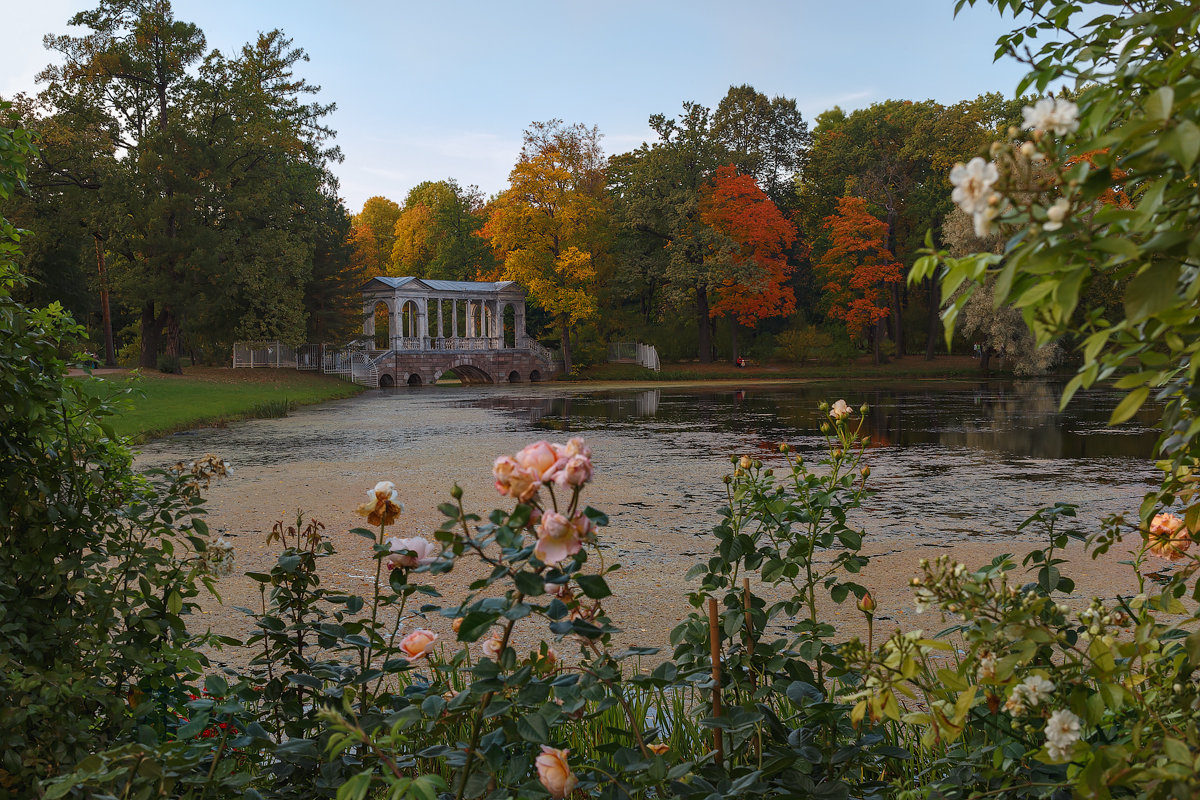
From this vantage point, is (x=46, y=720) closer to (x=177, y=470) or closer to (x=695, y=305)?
(x=177, y=470)

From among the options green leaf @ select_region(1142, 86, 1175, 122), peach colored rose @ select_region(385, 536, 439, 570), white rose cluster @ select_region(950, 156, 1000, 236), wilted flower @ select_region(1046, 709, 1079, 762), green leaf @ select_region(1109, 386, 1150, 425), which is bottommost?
wilted flower @ select_region(1046, 709, 1079, 762)

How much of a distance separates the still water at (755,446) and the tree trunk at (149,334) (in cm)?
1047

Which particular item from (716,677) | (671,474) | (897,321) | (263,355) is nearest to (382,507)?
(716,677)

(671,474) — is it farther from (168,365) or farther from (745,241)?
(745,241)

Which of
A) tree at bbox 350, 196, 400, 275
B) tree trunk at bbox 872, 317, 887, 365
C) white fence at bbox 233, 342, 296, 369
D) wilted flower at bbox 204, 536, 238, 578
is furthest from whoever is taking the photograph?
tree at bbox 350, 196, 400, 275

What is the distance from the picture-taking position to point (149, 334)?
31.7 metres

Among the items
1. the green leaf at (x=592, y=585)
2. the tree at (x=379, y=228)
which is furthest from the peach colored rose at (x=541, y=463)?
the tree at (x=379, y=228)

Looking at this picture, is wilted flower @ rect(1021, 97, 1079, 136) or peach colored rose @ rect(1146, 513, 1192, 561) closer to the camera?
wilted flower @ rect(1021, 97, 1079, 136)

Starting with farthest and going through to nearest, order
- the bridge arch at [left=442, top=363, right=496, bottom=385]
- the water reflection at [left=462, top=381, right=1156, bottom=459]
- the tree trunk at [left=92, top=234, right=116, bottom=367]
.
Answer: the bridge arch at [left=442, top=363, right=496, bottom=385] < the tree trunk at [left=92, top=234, right=116, bottom=367] < the water reflection at [left=462, top=381, right=1156, bottom=459]

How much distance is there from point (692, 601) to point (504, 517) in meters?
0.96

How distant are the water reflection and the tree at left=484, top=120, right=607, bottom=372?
12.2 m

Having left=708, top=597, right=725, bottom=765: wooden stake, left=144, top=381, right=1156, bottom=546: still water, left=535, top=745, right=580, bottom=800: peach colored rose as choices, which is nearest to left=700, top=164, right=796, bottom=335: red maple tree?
left=144, top=381, right=1156, bottom=546: still water

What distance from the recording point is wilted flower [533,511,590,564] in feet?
4.30

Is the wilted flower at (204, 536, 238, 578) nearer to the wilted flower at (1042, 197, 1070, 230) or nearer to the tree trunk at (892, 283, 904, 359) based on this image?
the wilted flower at (1042, 197, 1070, 230)
